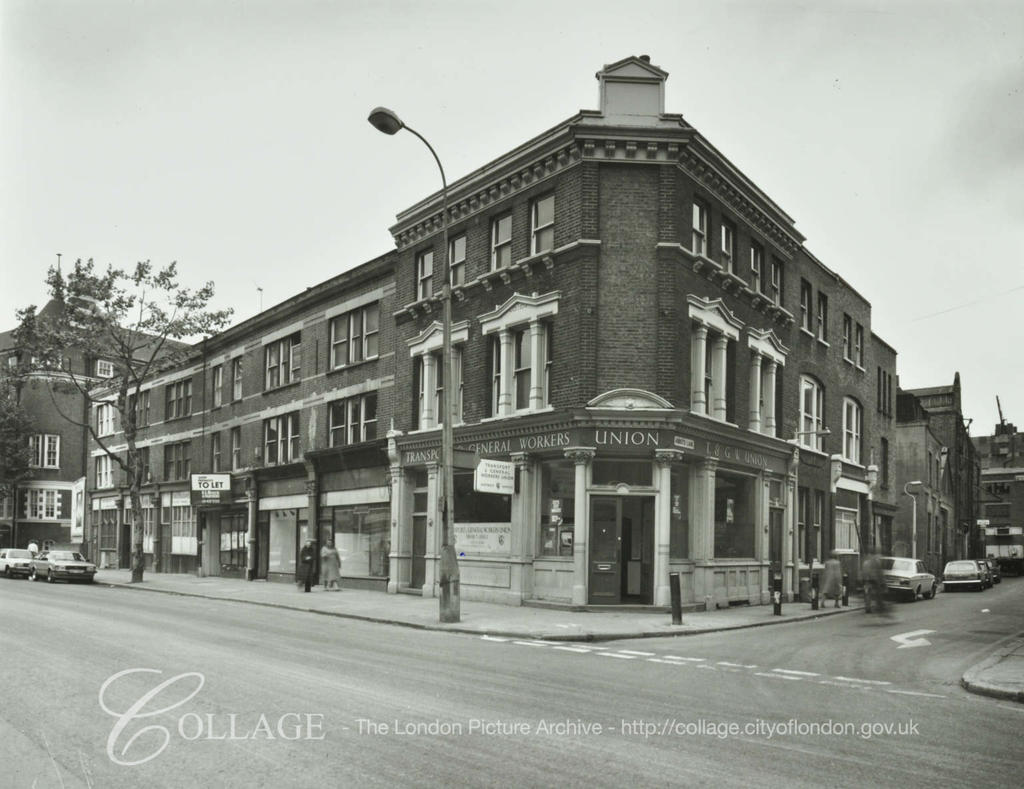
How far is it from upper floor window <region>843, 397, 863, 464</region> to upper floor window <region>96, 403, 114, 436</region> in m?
38.4

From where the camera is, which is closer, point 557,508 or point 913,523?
point 557,508

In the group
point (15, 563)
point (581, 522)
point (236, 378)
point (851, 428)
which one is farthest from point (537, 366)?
point (15, 563)

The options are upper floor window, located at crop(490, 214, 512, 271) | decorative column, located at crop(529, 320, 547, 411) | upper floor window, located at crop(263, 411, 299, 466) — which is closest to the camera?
decorative column, located at crop(529, 320, 547, 411)

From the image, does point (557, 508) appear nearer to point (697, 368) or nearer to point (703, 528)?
point (703, 528)

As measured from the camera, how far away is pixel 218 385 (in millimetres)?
40750

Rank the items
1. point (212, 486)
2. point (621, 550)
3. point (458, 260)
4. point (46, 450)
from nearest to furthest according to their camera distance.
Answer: point (621, 550) → point (458, 260) → point (212, 486) → point (46, 450)

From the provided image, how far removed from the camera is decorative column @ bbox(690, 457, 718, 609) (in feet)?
74.4

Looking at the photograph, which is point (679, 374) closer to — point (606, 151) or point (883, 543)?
point (606, 151)

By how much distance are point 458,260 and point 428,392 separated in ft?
12.8

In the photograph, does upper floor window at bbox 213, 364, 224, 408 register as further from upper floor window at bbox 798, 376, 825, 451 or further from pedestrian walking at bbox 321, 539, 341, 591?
→ upper floor window at bbox 798, 376, 825, 451

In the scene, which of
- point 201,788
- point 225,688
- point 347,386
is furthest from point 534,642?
point 347,386

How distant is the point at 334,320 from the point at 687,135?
15.1 metres

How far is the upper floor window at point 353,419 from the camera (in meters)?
30.2

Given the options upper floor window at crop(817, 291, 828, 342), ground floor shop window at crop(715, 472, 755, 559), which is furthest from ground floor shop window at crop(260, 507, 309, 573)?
upper floor window at crop(817, 291, 828, 342)
